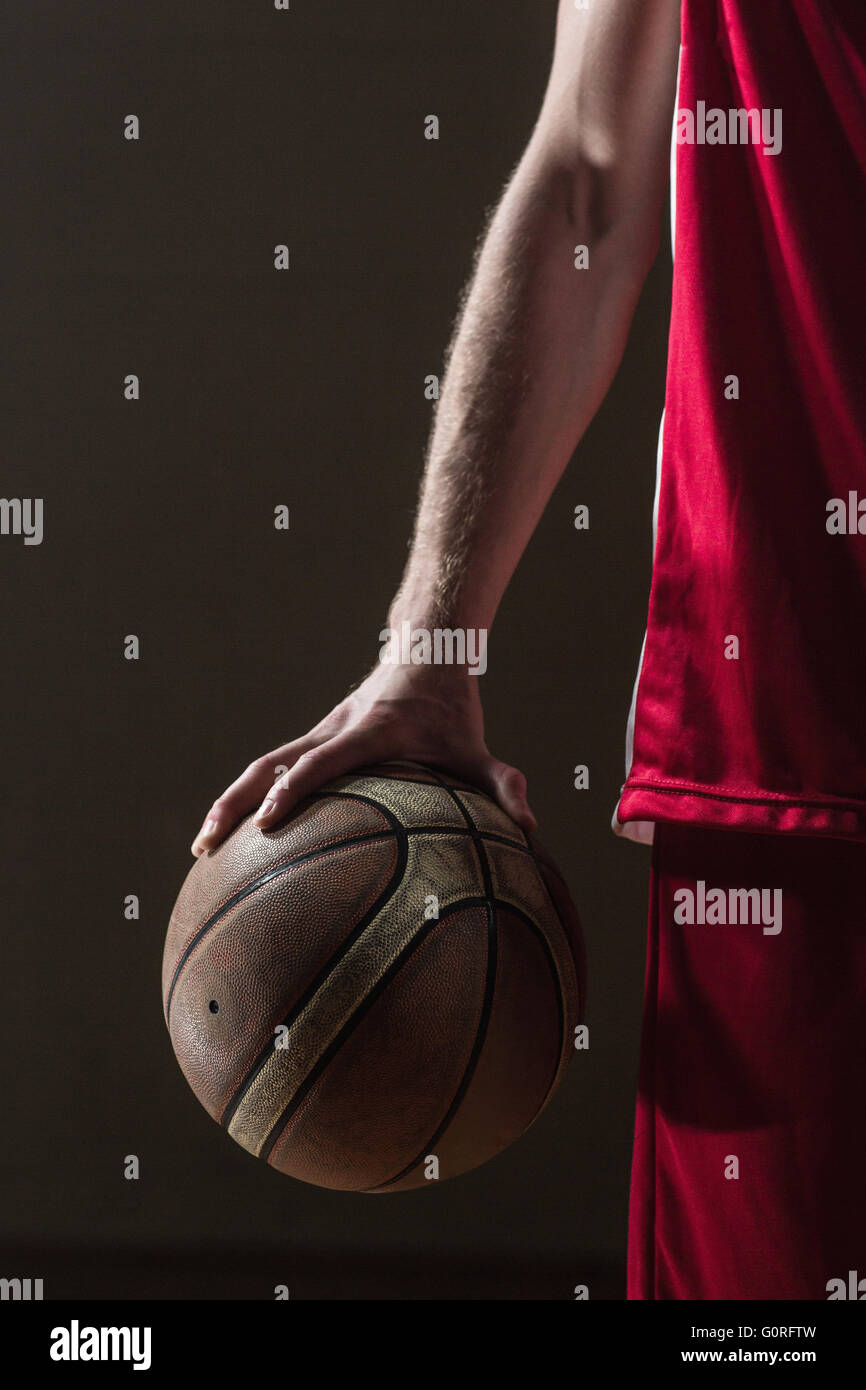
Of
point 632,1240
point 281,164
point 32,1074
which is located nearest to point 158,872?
point 32,1074

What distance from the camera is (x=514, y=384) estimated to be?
3.02 feet

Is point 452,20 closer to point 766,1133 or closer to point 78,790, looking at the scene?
point 78,790

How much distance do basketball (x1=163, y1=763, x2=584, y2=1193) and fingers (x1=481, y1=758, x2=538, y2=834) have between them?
1.1 inches

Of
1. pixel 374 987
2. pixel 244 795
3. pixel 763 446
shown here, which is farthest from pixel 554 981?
pixel 763 446

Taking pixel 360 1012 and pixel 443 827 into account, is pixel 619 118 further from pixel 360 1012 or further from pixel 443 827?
pixel 360 1012

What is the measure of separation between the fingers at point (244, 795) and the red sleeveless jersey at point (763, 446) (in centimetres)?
26

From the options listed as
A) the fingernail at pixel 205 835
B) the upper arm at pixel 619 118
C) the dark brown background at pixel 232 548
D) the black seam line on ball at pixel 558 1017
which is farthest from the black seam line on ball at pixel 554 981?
the dark brown background at pixel 232 548

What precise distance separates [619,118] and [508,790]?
0.59 m

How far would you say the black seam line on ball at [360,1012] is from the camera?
31.0 inches

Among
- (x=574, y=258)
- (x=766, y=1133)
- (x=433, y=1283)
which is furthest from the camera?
(x=433, y=1283)

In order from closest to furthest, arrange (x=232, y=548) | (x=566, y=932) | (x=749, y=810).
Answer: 1. (x=749, y=810)
2. (x=566, y=932)
3. (x=232, y=548)

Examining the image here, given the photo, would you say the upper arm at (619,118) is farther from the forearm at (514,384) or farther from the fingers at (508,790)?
the fingers at (508,790)
